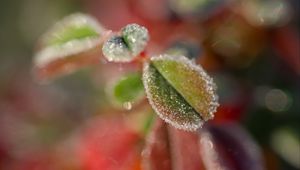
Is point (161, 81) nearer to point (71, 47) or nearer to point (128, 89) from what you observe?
point (128, 89)

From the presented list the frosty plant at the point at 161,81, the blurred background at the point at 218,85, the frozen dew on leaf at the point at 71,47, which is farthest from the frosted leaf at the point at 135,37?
the blurred background at the point at 218,85

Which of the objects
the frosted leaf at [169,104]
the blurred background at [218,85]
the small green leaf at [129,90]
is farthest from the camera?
the blurred background at [218,85]

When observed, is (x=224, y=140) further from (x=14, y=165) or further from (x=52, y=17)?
(x=52, y=17)

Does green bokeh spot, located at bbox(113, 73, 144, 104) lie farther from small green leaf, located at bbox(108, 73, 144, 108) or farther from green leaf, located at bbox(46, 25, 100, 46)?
green leaf, located at bbox(46, 25, 100, 46)

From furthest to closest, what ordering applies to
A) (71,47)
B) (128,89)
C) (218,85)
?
(218,85)
(71,47)
(128,89)

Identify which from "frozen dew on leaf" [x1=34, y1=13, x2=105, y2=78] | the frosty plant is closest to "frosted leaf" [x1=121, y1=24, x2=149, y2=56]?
the frosty plant

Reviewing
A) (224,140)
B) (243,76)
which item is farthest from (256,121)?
(224,140)

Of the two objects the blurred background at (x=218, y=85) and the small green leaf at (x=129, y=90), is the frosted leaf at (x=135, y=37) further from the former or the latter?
the blurred background at (x=218, y=85)

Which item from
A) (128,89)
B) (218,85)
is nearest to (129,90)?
(128,89)
